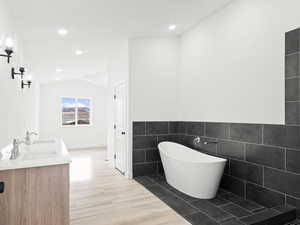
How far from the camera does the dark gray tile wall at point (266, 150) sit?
7.42ft

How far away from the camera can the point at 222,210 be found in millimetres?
2562

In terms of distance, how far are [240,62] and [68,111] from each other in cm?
693

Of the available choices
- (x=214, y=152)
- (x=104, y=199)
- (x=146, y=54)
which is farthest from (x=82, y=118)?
(x=214, y=152)

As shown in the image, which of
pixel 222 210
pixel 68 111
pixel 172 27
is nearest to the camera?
pixel 222 210

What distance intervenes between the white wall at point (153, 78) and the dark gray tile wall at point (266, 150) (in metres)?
0.93

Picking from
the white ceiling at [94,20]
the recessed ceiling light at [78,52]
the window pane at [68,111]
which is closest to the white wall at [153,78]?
the white ceiling at [94,20]

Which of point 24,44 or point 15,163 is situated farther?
point 24,44

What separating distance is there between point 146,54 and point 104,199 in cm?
286

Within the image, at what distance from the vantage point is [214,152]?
11.1 ft

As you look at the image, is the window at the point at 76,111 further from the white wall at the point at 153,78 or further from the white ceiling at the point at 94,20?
the white wall at the point at 153,78

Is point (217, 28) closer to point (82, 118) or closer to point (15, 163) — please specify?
point (15, 163)

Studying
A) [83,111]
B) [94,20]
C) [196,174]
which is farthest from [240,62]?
[83,111]

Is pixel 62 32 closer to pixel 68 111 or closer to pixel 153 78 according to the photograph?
pixel 153 78

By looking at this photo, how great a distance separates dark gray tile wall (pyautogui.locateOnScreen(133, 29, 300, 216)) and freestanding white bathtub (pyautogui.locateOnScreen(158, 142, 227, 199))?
0.31 meters
